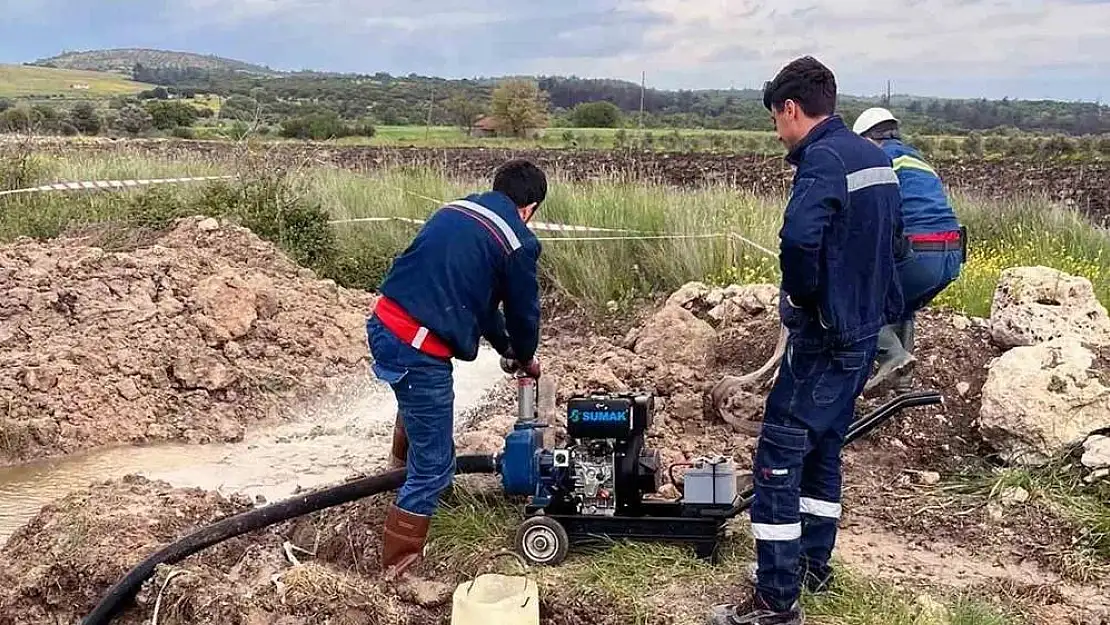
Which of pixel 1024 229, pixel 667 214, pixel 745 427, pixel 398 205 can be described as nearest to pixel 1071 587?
pixel 745 427

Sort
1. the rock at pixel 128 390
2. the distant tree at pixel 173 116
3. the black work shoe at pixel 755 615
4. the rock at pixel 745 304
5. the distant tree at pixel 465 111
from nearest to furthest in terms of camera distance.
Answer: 1. the black work shoe at pixel 755 615
2. the rock at pixel 128 390
3. the rock at pixel 745 304
4. the distant tree at pixel 173 116
5. the distant tree at pixel 465 111

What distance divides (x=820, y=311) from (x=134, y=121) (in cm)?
3873

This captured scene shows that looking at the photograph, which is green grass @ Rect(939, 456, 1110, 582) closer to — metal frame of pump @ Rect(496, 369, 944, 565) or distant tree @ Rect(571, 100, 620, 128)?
metal frame of pump @ Rect(496, 369, 944, 565)

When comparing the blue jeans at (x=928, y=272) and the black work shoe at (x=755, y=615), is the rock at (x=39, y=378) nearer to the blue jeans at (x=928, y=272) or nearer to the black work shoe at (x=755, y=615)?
the black work shoe at (x=755, y=615)

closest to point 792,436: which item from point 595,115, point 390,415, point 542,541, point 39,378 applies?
point 542,541

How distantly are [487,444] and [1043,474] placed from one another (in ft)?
9.74

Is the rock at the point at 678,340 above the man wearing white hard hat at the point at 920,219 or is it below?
below

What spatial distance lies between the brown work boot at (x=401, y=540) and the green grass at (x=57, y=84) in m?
61.5

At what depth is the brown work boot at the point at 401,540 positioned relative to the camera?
4773 mm

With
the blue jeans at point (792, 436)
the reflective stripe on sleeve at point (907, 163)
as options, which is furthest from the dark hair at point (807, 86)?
the reflective stripe on sleeve at point (907, 163)

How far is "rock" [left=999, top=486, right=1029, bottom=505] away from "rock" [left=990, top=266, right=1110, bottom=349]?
1490mm

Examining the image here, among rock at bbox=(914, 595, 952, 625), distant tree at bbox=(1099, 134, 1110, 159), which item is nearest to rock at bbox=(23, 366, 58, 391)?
rock at bbox=(914, 595, 952, 625)

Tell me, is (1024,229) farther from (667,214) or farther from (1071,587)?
(1071,587)

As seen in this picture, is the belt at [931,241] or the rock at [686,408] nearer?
the belt at [931,241]
